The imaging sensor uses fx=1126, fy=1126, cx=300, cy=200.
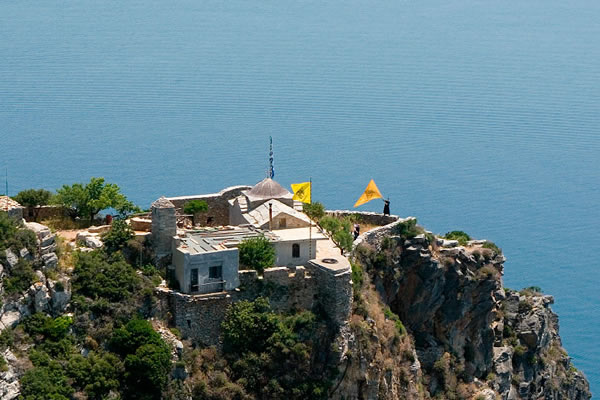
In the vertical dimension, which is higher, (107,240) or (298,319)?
(107,240)

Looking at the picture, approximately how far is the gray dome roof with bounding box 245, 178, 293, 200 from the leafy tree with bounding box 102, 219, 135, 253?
357 inches

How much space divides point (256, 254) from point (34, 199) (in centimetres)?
1490

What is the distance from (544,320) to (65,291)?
143 ft

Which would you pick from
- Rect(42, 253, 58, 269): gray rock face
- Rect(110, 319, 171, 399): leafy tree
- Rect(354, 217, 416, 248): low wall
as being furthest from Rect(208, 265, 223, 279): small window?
Rect(354, 217, 416, 248): low wall

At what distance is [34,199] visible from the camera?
64875 millimetres

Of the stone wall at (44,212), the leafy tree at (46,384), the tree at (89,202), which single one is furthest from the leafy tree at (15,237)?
the tree at (89,202)

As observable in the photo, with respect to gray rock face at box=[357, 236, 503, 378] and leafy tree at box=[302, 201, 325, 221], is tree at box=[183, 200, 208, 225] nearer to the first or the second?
leafy tree at box=[302, 201, 325, 221]

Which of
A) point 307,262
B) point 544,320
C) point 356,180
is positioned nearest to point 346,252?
point 307,262

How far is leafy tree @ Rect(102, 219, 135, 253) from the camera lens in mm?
58281

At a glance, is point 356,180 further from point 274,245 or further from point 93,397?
point 93,397

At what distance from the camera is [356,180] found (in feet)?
490

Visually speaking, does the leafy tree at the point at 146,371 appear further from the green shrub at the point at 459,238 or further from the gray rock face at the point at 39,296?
the green shrub at the point at 459,238

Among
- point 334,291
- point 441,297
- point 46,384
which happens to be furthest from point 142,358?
point 441,297

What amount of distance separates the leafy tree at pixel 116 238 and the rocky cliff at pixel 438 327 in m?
12.5
